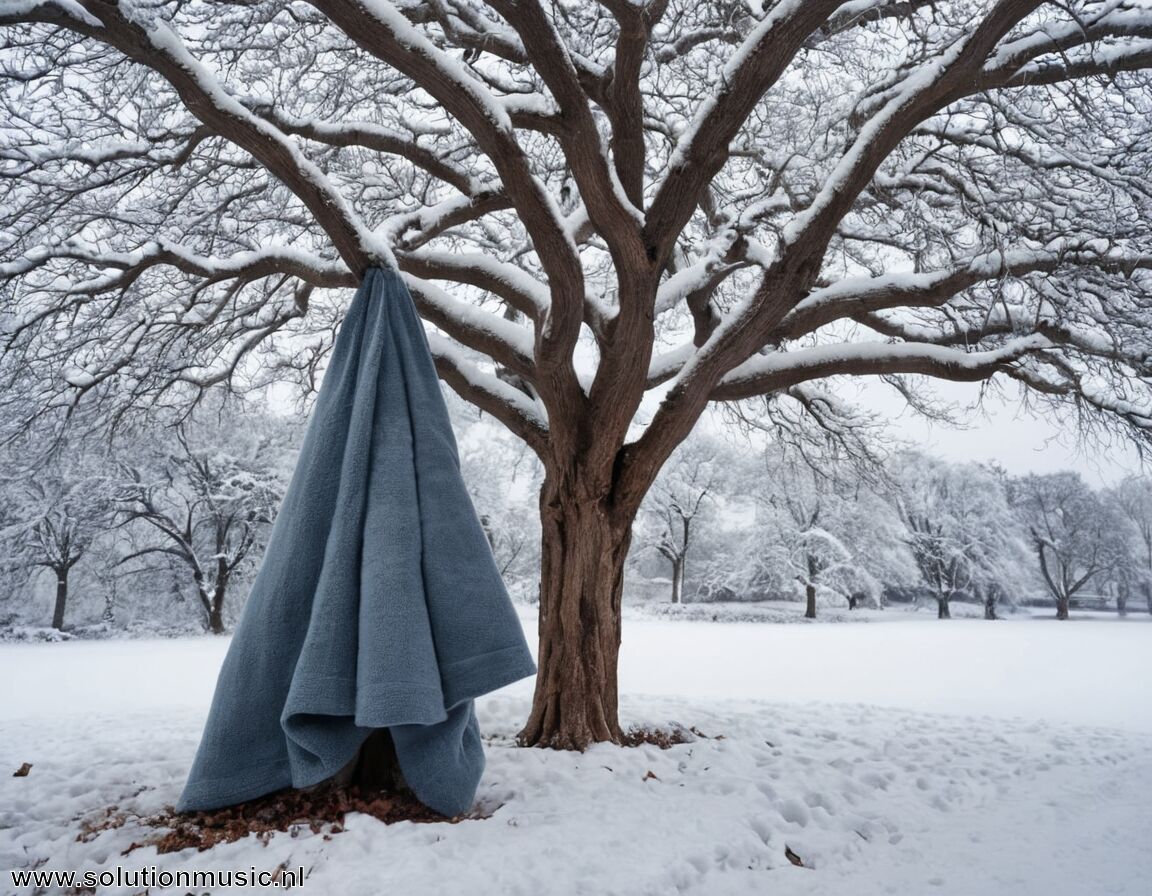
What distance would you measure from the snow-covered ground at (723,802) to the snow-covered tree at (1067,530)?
1725cm

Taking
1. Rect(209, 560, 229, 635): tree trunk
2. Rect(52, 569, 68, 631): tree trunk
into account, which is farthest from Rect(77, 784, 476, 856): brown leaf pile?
Rect(52, 569, 68, 631): tree trunk

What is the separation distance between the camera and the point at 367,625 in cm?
230

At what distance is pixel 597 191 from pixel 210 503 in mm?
15218

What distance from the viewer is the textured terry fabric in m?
2.27

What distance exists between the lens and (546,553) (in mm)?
4156

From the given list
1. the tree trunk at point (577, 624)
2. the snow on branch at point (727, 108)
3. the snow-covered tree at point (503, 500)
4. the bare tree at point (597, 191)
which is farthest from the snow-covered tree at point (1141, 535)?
the snow on branch at point (727, 108)

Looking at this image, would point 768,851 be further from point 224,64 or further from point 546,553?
point 224,64

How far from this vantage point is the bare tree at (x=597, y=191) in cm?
318

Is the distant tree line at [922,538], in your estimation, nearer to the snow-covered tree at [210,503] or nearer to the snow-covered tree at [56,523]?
the snow-covered tree at [210,503]

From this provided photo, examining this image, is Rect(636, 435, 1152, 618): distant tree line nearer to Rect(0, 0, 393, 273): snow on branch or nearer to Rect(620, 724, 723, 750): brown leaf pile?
Rect(620, 724, 723, 750): brown leaf pile

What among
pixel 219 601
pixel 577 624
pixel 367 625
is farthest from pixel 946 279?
pixel 219 601

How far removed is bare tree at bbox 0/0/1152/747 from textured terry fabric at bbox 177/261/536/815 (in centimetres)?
94

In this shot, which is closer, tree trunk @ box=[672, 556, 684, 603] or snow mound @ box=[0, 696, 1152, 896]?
snow mound @ box=[0, 696, 1152, 896]

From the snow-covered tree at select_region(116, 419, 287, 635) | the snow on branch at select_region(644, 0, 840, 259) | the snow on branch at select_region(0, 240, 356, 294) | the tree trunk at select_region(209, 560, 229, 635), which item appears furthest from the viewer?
the tree trunk at select_region(209, 560, 229, 635)
